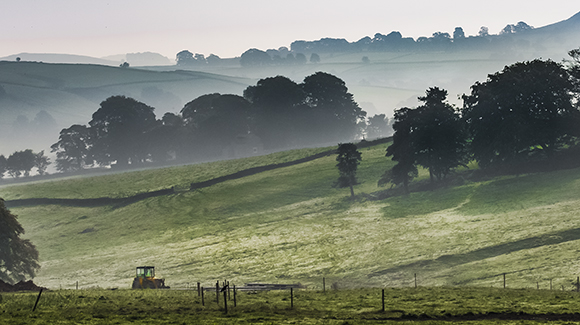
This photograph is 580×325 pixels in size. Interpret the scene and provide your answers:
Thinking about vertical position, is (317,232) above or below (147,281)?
below

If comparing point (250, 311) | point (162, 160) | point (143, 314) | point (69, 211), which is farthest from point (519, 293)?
point (162, 160)

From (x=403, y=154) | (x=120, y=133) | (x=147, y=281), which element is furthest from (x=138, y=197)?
Answer: (x=120, y=133)

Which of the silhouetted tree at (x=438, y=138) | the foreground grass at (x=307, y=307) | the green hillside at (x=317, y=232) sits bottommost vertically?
the green hillside at (x=317, y=232)

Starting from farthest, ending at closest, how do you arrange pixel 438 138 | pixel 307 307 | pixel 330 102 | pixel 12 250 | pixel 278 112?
pixel 330 102
pixel 278 112
pixel 438 138
pixel 12 250
pixel 307 307

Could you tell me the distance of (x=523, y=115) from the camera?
81.3m

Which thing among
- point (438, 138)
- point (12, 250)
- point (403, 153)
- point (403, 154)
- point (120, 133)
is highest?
point (120, 133)

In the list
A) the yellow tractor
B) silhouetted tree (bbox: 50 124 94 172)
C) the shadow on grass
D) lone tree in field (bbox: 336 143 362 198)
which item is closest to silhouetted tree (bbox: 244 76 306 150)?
silhouetted tree (bbox: 50 124 94 172)

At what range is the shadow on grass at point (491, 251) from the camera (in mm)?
50469

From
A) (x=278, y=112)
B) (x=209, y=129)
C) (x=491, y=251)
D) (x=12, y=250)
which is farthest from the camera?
(x=278, y=112)

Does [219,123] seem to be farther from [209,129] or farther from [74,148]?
[74,148]

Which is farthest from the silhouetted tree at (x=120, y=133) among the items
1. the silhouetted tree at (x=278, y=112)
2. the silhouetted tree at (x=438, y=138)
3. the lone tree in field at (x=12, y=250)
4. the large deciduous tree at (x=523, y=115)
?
the large deciduous tree at (x=523, y=115)

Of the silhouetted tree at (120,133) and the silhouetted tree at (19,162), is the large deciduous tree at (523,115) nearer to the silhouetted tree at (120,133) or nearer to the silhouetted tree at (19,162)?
the silhouetted tree at (120,133)

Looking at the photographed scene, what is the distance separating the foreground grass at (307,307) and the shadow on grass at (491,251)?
12330mm

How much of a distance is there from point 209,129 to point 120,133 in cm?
2643
